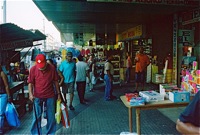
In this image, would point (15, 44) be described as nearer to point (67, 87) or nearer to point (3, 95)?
point (67, 87)

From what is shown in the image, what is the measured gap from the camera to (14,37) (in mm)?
7617

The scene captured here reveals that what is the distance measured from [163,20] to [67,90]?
6.59 metres

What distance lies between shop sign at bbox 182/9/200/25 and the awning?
582 centimetres

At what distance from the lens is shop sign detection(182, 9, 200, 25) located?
7.72 metres

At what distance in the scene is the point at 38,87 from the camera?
464cm

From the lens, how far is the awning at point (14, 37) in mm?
6766

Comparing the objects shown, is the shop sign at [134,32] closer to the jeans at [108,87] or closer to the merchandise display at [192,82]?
the jeans at [108,87]

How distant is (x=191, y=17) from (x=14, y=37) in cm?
648

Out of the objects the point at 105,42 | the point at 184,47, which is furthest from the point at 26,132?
the point at 105,42

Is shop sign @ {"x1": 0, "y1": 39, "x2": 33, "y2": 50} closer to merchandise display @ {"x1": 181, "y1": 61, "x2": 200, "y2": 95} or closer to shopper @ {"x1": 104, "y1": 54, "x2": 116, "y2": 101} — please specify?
shopper @ {"x1": 104, "y1": 54, "x2": 116, "y2": 101}

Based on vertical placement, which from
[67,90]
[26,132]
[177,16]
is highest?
[177,16]

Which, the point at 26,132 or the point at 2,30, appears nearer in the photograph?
the point at 26,132

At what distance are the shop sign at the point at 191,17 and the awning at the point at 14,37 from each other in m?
5.82

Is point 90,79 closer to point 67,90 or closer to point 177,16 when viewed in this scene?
point 67,90
